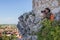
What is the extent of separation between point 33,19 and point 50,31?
5836 mm

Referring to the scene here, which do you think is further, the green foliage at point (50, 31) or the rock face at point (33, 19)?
the rock face at point (33, 19)

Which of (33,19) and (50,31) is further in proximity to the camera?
(33,19)

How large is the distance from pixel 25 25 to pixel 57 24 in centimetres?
779

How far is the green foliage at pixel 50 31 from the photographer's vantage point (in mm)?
16094

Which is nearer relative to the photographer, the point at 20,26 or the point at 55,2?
the point at 55,2

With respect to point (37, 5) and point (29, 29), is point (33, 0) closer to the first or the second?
point (37, 5)

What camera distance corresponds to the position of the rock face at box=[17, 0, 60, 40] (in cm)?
2035

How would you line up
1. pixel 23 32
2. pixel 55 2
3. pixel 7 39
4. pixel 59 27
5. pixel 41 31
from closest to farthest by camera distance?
pixel 59 27 → pixel 41 31 → pixel 55 2 → pixel 23 32 → pixel 7 39

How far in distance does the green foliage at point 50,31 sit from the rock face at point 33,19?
165 cm

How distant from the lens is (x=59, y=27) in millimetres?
16312

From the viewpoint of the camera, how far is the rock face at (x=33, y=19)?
66.8 feet

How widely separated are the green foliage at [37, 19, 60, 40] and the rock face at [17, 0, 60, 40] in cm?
165

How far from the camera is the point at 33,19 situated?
72.8ft

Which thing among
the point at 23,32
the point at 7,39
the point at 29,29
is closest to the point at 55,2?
the point at 29,29
